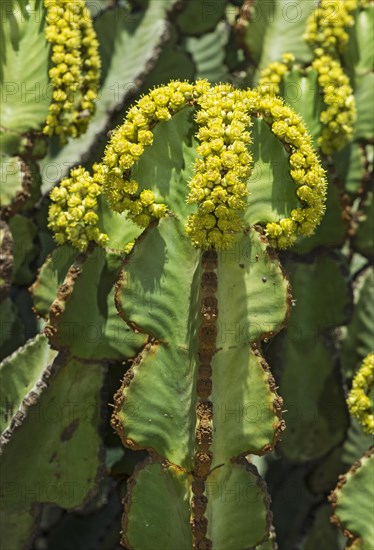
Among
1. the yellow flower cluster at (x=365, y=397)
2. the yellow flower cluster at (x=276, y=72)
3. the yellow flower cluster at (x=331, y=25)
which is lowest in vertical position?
the yellow flower cluster at (x=365, y=397)

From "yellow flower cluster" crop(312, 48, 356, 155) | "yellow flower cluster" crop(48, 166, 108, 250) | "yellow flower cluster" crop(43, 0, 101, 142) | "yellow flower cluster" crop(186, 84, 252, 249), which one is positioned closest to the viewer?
"yellow flower cluster" crop(186, 84, 252, 249)

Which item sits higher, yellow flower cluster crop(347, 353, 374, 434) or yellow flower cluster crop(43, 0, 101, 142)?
yellow flower cluster crop(43, 0, 101, 142)

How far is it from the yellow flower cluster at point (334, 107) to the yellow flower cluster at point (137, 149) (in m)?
0.60

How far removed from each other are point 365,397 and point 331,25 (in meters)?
0.97

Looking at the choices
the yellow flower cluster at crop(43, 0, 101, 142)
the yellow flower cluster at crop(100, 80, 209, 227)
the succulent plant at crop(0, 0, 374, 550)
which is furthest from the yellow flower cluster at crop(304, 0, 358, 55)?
the yellow flower cluster at crop(100, 80, 209, 227)

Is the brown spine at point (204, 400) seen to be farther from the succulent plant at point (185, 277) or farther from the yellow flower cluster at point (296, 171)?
the yellow flower cluster at point (296, 171)

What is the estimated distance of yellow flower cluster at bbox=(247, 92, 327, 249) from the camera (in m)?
1.89

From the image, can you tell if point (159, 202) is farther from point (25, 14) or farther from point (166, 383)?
point (25, 14)

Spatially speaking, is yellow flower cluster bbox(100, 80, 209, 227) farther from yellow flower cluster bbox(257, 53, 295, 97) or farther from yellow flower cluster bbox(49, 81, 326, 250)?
yellow flower cluster bbox(257, 53, 295, 97)

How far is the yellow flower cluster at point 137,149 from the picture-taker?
187 centimetres

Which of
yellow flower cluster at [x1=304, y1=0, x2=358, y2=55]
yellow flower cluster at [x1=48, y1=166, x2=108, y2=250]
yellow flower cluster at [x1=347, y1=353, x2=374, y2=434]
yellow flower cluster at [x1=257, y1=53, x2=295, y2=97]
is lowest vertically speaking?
yellow flower cluster at [x1=347, y1=353, x2=374, y2=434]

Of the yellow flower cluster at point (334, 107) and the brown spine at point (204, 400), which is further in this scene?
the yellow flower cluster at point (334, 107)

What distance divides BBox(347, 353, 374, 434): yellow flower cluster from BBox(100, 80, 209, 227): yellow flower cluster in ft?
1.93

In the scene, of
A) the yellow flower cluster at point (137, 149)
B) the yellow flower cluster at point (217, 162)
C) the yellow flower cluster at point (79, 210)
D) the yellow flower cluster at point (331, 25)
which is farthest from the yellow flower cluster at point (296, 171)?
the yellow flower cluster at point (331, 25)
